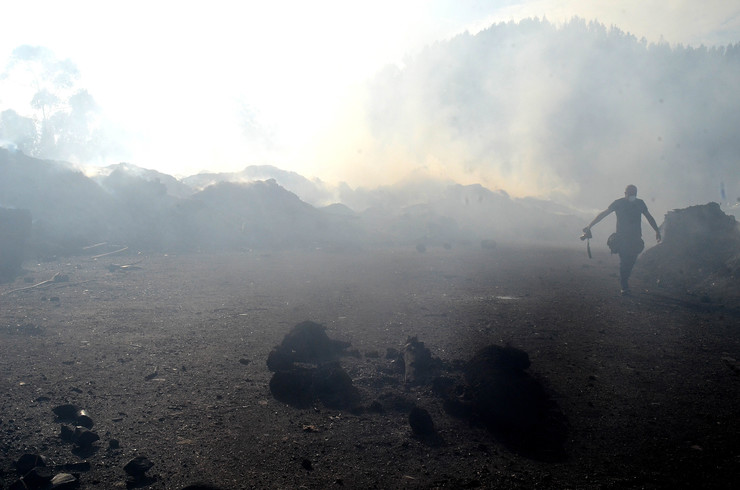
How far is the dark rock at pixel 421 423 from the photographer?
4859mm

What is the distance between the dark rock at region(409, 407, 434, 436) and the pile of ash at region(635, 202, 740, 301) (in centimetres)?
857

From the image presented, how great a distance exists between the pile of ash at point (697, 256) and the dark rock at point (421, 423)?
857 cm

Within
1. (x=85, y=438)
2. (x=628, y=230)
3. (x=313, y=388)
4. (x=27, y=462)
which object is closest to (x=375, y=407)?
(x=313, y=388)

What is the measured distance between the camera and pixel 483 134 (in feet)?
238

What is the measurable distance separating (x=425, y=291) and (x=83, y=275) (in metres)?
10.8

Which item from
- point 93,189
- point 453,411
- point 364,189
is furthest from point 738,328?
point 364,189

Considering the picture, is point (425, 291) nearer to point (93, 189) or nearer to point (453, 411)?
point (453, 411)

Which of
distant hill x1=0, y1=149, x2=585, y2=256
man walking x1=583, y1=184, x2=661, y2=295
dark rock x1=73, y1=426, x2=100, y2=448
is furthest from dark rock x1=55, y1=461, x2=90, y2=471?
distant hill x1=0, y1=149, x2=585, y2=256

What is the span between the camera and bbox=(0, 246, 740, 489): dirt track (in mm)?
4184

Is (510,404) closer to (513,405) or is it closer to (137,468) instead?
(513,405)

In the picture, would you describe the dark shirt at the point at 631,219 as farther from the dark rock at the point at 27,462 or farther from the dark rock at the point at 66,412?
the dark rock at the point at 27,462

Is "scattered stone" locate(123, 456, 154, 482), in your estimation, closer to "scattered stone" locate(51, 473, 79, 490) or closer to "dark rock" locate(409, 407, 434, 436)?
"scattered stone" locate(51, 473, 79, 490)

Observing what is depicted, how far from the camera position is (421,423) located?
16.0ft

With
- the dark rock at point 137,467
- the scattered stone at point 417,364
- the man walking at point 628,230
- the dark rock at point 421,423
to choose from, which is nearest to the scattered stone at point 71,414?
the dark rock at point 137,467
